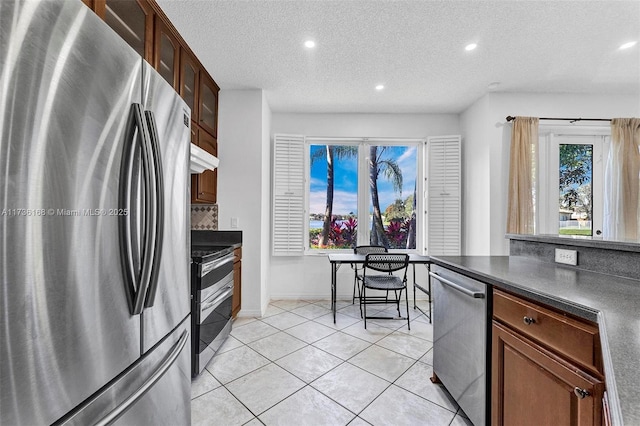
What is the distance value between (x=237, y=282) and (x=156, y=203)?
7.39 ft

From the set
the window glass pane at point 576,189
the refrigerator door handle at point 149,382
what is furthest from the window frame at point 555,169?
the refrigerator door handle at point 149,382

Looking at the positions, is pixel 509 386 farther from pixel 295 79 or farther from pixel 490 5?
pixel 295 79

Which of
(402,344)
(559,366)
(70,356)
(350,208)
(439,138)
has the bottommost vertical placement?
(402,344)

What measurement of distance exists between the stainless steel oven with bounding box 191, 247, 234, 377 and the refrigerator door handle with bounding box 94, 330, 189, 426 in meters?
0.71

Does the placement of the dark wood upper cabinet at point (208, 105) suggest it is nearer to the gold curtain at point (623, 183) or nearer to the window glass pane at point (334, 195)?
the window glass pane at point (334, 195)

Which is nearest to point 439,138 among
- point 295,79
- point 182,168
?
point 295,79

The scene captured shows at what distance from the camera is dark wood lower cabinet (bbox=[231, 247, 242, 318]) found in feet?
9.32

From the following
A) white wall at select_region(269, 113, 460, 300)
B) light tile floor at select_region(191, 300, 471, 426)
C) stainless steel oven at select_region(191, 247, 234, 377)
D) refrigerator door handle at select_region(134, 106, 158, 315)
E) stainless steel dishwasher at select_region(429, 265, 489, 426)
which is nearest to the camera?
refrigerator door handle at select_region(134, 106, 158, 315)

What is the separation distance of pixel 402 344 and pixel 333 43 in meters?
2.75

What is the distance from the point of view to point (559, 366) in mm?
917

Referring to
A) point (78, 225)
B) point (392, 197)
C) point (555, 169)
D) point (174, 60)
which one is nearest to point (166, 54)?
point (174, 60)

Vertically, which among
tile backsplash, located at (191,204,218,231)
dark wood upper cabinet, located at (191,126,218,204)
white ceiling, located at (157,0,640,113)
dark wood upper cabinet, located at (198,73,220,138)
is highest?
white ceiling, located at (157,0,640,113)

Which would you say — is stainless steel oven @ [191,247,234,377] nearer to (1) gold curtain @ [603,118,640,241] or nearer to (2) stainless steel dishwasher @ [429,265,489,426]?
(2) stainless steel dishwasher @ [429,265,489,426]

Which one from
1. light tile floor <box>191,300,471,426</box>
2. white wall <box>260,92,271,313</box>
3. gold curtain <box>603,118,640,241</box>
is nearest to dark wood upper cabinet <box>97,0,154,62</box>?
white wall <box>260,92,271,313</box>
